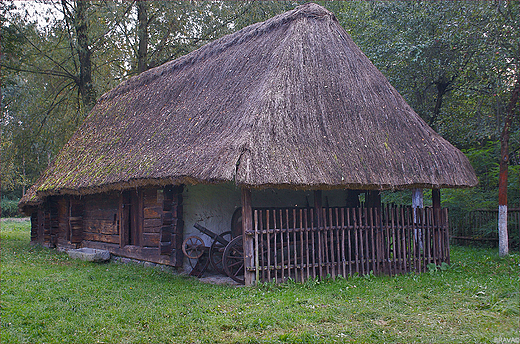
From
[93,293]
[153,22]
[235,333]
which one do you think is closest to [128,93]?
[153,22]

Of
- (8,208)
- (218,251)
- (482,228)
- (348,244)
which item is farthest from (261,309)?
(8,208)

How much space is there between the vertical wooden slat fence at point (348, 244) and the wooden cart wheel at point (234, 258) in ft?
1.25

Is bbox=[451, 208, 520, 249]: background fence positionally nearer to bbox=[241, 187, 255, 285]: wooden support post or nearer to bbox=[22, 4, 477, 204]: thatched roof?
bbox=[22, 4, 477, 204]: thatched roof

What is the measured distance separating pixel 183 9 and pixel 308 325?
15.3 m

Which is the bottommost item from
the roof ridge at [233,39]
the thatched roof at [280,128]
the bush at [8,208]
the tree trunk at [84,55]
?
the bush at [8,208]

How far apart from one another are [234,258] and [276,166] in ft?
6.65

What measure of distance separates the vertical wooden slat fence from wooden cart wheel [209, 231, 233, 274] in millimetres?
794

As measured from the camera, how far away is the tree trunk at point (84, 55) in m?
16.7

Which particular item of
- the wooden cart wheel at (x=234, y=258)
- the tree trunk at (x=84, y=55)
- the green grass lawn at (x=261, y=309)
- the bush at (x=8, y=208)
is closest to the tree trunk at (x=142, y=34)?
the tree trunk at (x=84, y=55)

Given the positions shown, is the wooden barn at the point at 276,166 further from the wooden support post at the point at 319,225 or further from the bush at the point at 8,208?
the bush at the point at 8,208

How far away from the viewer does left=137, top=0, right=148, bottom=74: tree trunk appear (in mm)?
18308

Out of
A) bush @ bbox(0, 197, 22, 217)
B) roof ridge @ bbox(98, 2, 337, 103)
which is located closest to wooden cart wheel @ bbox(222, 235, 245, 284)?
roof ridge @ bbox(98, 2, 337, 103)

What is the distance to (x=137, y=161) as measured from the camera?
9797mm

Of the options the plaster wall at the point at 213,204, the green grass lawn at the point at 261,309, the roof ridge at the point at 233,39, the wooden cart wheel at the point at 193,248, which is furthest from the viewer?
the roof ridge at the point at 233,39
